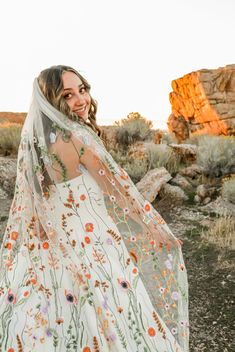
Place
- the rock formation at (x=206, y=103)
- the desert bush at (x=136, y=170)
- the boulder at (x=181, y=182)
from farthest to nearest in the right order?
the rock formation at (x=206, y=103) → the desert bush at (x=136, y=170) → the boulder at (x=181, y=182)

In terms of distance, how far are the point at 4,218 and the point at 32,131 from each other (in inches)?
188

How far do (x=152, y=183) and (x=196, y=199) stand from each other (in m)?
0.88

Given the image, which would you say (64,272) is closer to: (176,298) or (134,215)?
(134,215)

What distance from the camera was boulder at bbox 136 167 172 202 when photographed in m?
7.03

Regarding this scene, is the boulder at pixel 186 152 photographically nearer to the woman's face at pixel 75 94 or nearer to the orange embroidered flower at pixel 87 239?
the woman's face at pixel 75 94

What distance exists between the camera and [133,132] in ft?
37.9

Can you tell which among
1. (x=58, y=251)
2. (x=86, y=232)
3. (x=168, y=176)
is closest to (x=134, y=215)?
(x=86, y=232)

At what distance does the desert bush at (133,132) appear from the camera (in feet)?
37.3

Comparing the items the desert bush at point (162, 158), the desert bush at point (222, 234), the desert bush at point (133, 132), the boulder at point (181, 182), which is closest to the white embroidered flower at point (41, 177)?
the desert bush at point (222, 234)

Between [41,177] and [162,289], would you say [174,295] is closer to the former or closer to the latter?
[162,289]

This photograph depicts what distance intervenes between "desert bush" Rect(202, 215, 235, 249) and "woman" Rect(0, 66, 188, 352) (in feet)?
9.89

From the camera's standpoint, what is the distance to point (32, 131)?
6.65 ft

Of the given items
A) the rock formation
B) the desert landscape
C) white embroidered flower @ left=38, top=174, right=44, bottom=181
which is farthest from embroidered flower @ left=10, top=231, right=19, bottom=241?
the rock formation

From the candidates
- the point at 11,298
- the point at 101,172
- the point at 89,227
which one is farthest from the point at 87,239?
the point at 11,298
